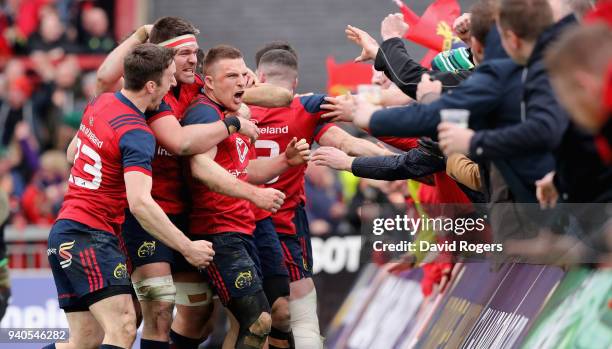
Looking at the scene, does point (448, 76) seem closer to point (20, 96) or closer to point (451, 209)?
point (451, 209)

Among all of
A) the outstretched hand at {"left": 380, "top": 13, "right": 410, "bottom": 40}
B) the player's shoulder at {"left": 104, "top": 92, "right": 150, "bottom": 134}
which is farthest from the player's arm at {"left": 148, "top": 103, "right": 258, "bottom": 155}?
the outstretched hand at {"left": 380, "top": 13, "right": 410, "bottom": 40}

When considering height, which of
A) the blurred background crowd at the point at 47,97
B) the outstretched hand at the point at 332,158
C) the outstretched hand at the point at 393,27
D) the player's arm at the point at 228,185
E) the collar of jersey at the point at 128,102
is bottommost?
the blurred background crowd at the point at 47,97

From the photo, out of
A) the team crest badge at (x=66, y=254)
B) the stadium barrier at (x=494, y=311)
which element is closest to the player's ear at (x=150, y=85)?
the team crest badge at (x=66, y=254)

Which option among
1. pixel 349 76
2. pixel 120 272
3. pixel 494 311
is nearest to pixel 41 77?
pixel 349 76

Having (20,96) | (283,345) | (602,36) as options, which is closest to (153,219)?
(283,345)

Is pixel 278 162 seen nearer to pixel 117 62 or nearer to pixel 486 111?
pixel 117 62

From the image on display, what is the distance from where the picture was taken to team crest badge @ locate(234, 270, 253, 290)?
25.6 ft

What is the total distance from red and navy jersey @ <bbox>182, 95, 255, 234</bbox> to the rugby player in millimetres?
113

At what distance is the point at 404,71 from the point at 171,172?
1809 millimetres

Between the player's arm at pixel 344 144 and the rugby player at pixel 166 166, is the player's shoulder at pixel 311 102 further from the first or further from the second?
the rugby player at pixel 166 166

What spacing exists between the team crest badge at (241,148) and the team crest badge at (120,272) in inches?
51.1

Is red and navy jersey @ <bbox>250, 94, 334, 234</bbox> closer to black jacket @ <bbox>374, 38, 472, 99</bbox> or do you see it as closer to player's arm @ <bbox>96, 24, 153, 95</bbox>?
player's arm @ <bbox>96, 24, 153, 95</bbox>

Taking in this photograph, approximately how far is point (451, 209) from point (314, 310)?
1.38 metres

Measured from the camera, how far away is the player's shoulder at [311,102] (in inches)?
347
